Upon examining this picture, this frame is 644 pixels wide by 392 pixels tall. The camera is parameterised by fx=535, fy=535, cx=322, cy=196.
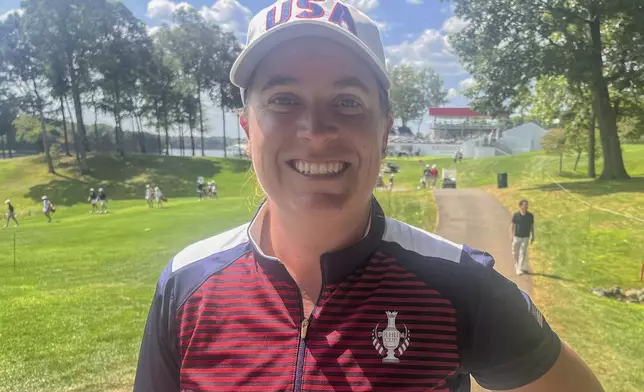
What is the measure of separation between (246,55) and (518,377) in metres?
1.13

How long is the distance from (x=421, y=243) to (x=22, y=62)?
3958 centimetres

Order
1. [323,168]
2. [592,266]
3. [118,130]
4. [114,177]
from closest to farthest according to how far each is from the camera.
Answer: [323,168]
[592,266]
[114,177]
[118,130]

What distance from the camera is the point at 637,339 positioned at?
7.89m

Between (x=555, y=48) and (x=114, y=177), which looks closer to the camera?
(x=555, y=48)

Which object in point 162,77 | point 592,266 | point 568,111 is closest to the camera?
point 592,266

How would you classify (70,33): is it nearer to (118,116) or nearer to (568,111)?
(118,116)

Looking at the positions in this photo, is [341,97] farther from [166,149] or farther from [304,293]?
[166,149]

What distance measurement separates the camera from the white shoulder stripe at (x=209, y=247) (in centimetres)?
168

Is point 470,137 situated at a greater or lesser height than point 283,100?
greater

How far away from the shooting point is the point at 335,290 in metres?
1.47

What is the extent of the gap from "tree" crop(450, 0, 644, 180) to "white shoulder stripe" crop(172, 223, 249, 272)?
24084 millimetres

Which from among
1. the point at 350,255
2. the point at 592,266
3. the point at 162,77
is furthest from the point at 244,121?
the point at 162,77

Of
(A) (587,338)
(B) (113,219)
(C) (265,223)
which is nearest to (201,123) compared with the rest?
(B) (113,219)

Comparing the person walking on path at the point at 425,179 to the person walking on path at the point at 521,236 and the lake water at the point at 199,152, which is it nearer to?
the person walking on path at the point at 521,236
